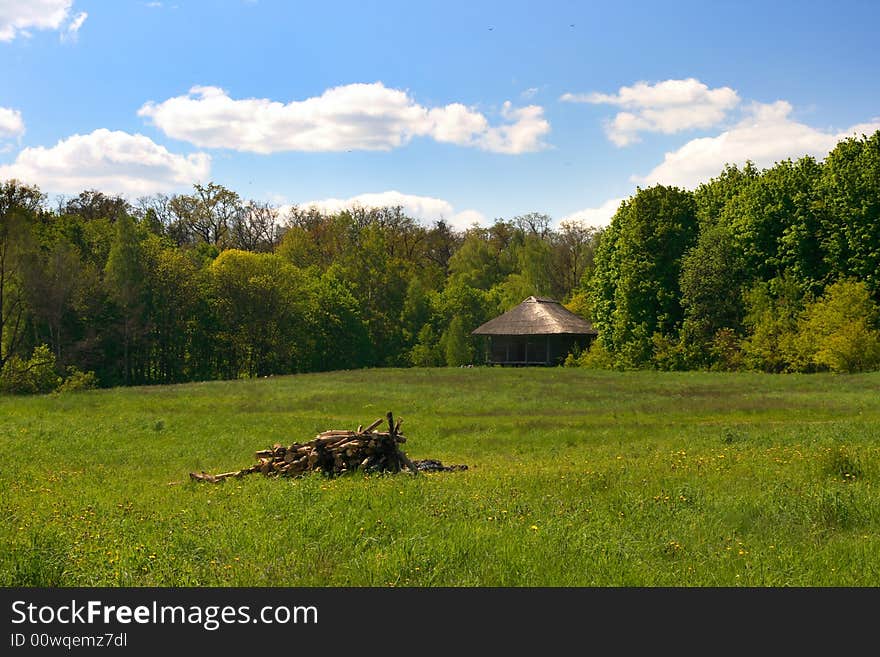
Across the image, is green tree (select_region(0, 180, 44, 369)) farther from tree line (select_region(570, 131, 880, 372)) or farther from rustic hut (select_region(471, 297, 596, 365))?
tree line (select_region(570, 131, 880, 372))

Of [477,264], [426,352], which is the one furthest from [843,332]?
[477,264]

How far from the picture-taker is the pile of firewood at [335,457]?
16.4m

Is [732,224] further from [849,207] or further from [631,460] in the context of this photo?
[631,460]

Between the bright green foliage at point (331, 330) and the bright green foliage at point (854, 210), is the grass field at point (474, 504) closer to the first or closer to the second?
the bright green foliage at point (854, 210)

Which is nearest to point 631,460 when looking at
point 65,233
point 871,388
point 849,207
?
point 871,388

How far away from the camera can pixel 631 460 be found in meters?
18.3

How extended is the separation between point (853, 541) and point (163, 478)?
1398 cm

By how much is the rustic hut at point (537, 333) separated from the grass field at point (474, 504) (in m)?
39.7

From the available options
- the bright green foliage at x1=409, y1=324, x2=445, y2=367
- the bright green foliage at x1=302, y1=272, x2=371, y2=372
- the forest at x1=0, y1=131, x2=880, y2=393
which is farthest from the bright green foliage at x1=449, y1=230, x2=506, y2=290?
the bright green foliage at x1=302, y1=272, x2=371, y2=372

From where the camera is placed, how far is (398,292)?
281 ft

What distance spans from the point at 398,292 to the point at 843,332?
4869cm

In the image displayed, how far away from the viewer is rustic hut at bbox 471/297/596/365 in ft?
230

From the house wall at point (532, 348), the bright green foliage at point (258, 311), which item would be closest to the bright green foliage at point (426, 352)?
the house wall at point (532, 348)

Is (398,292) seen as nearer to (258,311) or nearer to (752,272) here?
(258,311)
